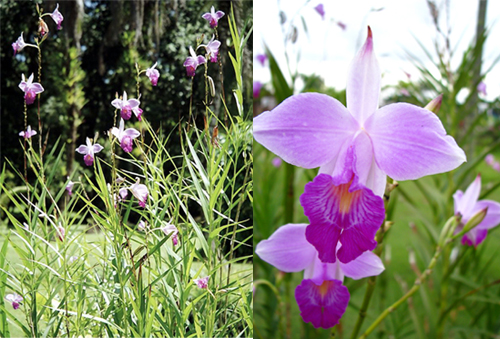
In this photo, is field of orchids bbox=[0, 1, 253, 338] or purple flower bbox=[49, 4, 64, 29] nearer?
field of orchids bbox=[0, 1, 253, 338]

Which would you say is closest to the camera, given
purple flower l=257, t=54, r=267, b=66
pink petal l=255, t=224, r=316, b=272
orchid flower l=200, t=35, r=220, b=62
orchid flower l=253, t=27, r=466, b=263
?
orchid flower l=253, t=27, r=466, b=263

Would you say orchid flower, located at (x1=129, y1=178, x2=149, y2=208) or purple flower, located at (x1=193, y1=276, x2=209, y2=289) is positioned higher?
orchid flower, located at (x1=129, y1=178, x2=149, y2=208)

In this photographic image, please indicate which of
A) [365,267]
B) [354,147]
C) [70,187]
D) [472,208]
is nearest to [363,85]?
[354,147]

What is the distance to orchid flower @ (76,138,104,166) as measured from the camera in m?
1.19

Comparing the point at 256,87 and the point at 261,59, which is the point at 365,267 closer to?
the point at 256,87

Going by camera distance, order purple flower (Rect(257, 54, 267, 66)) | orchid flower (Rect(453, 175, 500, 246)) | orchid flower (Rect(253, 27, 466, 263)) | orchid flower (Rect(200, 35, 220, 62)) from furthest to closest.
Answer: purple flower (Rect(257, 54, 267, 66))
orchid flower (Rect(200, 35, 220, 62))
orchid flower (Rect(453, 175, 500, 246))
orchid flower (Rect(253, 27, 466, 263))

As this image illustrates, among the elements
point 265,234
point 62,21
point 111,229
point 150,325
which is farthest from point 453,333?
point 62,21

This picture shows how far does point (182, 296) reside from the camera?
109 cm

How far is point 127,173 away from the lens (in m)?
1.17

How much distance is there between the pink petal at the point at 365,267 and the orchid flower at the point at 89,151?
89cm

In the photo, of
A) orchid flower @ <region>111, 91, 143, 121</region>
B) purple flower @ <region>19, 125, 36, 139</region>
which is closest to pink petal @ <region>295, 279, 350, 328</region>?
orchid flower @ <region>111, 91, 143, 121</region>

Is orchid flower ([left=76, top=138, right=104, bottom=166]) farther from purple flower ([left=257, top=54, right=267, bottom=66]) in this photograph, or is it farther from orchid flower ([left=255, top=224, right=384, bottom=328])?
orchid flower ([left=255, top=224, right=384, bottom=328])

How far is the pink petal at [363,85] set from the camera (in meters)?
0.45

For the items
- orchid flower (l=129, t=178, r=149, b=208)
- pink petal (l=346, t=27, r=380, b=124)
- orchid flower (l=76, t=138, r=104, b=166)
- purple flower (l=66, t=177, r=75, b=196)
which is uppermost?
pink petal (l=346, t=27, r=380, b=124)
